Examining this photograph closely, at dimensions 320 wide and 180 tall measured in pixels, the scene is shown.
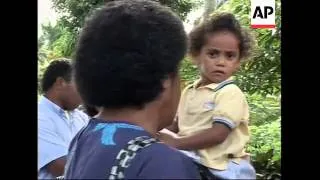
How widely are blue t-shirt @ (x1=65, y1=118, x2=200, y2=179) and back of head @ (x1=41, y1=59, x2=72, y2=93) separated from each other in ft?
2.37

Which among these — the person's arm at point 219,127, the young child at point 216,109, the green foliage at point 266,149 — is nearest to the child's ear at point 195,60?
the young child at point 216,109

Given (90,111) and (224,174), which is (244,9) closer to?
(224,174)

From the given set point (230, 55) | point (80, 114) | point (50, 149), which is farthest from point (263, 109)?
point (50, 149)

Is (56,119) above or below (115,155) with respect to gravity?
below

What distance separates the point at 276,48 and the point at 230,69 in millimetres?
309

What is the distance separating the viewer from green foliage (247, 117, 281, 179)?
153 cm

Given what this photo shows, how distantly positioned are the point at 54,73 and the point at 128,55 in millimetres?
837

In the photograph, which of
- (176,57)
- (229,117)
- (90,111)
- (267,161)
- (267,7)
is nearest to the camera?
(176,57)

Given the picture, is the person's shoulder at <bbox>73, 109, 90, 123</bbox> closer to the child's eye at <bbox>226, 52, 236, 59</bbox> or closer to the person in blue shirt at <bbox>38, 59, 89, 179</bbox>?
the person in blue shirt at <bbox>38, 59, 89, 179</bbox>

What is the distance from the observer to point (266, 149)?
1645 millimetres

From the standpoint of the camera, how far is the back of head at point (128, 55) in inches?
37.0

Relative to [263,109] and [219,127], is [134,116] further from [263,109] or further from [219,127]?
[263,109]
